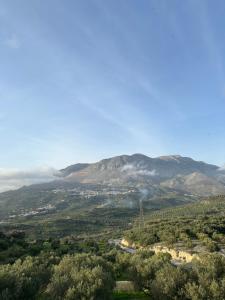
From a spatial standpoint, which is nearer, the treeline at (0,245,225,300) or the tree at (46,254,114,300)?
the tree at (46,254,114,300)

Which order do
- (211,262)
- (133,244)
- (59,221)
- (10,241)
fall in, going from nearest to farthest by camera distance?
(211,262)
(10,241)
(133,244)
(59,221)

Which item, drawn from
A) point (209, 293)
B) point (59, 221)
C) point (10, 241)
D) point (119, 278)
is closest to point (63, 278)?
point (209, 293)

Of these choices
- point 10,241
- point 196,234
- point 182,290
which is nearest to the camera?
point 182,290

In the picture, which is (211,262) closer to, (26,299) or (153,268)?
(153,268)

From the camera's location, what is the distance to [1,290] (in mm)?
20703

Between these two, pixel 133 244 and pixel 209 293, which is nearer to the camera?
pixel 209 293

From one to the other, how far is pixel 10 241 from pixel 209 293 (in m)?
41.6

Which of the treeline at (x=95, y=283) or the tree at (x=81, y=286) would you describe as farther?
the treeline at (x=95, y=283)

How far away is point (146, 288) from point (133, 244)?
178ft

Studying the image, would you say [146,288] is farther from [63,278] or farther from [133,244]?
[133,244]

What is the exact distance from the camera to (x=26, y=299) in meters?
21.2

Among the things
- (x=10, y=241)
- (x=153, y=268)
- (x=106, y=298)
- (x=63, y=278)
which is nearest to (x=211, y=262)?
(x=153, y=268)

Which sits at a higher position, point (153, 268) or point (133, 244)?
point (153, 268)

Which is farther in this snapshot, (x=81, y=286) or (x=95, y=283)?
(x=95, y=283)
